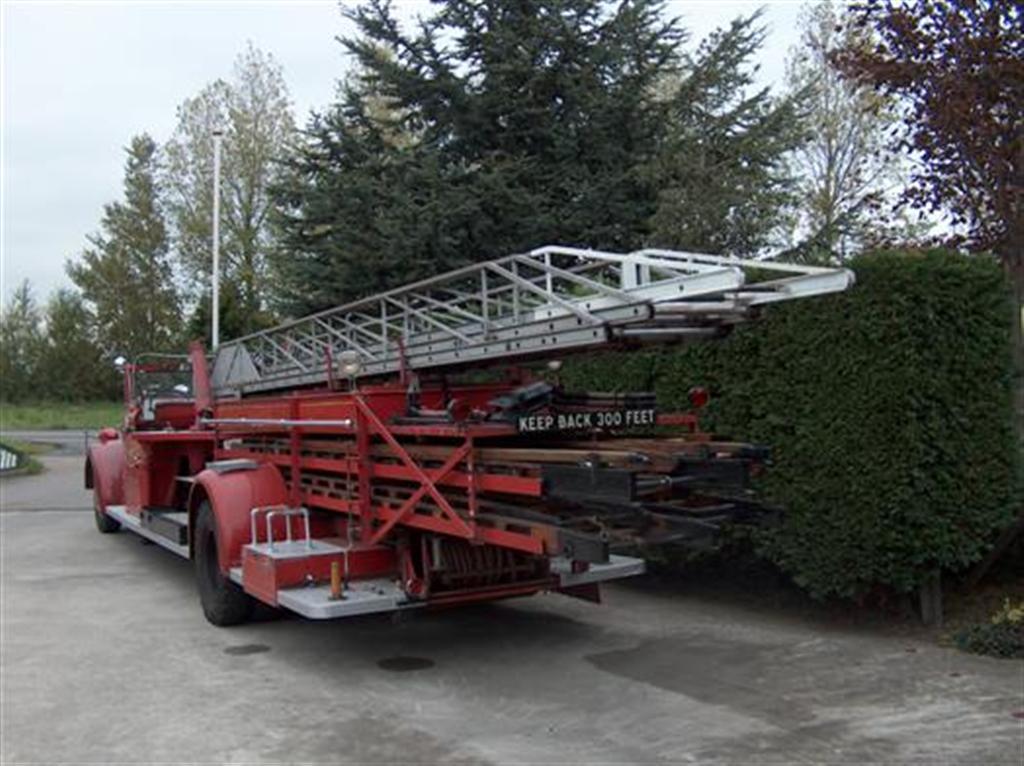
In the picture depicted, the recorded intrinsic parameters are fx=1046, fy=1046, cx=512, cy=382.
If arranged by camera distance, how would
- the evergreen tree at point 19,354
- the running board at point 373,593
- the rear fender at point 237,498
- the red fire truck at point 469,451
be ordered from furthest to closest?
the evergreen tree at point 19,354 < the rear fender at point 237,498 < the running board at point 373,593 < the red fire truck at point 469,451

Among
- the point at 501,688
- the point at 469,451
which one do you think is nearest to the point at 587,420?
the point at 469,451

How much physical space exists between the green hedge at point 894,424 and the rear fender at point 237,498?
3.93 m

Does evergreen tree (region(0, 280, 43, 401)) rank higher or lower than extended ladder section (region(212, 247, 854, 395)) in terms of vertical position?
higher

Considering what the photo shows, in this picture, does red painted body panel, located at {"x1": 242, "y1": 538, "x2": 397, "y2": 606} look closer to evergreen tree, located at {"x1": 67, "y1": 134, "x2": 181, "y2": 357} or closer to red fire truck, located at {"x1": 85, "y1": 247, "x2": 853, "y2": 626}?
red fire truck, located at {"x1": 85, "y1": 247, "x2": 853, "y2": 626}

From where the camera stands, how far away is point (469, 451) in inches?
239

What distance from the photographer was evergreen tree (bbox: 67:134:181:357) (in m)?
50.6

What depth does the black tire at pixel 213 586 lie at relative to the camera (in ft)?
27.7

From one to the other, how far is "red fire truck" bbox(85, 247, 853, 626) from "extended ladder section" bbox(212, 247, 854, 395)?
0.02 m

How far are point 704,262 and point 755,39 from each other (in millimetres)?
11453

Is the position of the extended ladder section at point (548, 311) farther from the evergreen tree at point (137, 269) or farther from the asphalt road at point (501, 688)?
the evergreen tree at point (137, 269)

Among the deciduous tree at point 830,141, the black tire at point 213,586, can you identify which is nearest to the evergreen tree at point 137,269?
the deciduous tree at point 830,141

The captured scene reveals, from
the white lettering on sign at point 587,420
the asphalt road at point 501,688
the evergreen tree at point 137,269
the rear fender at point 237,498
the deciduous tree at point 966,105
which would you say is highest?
the evergreen tree at point 137,269

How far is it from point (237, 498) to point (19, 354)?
5817 cm

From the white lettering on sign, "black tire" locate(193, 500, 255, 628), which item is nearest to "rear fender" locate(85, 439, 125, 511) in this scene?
"black tire" locate(193, 500, 255, 628)
